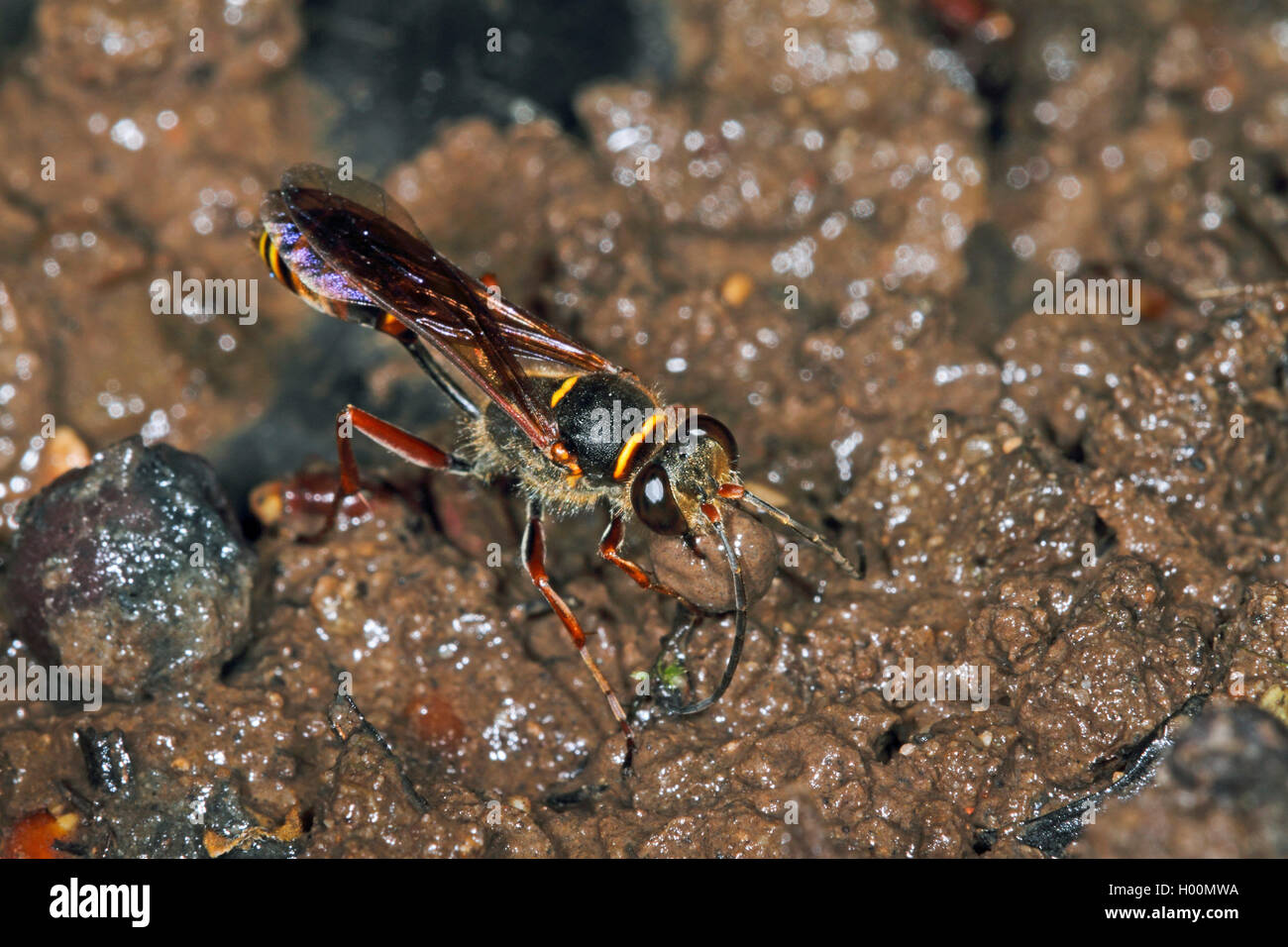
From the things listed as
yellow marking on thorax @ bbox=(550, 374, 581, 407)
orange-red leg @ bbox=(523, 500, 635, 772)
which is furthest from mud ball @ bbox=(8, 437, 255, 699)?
yellow marking on thorax @ bbox=(550, 374, 581, 407)

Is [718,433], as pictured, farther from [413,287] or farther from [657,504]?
[413,287]

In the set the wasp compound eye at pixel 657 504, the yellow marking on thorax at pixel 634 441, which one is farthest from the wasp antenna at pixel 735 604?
the yellow marking on thorax at pixel 634 441

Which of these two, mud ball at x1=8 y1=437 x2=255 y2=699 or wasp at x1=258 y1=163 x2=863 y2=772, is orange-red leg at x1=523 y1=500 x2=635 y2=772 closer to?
wasp at x1=258 y1=163 x2=863 y2=772

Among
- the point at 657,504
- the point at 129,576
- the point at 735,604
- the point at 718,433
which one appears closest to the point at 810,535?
the point at 735,604

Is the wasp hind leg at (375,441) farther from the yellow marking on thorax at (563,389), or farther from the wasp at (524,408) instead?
the yellow marking on thorax at (563,389)

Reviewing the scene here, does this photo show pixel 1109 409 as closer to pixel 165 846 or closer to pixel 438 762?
pixel 438 762
